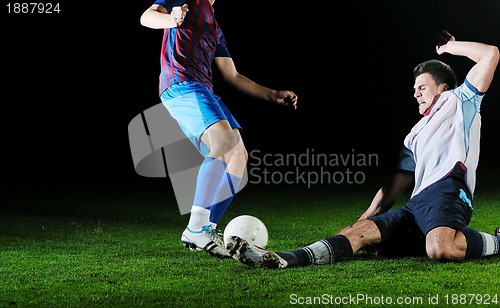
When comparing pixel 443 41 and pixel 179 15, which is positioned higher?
pixel 179 15

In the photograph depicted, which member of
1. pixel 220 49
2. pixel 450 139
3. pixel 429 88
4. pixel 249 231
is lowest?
pixel 249 231

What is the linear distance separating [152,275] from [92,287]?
0.39 meters

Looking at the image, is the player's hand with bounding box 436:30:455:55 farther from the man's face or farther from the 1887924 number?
the 1887924 number

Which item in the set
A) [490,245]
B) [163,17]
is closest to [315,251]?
[490,245]

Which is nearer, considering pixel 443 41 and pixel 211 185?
pixel 443 41

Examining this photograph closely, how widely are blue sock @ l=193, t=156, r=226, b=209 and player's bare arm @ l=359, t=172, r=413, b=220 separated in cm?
92

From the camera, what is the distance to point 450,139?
4422 millimetres

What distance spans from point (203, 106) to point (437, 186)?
4.91 feet

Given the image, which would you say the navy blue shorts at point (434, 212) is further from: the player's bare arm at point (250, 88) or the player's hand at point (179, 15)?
the player's hand at point (179, 15)

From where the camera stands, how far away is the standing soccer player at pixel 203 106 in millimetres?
4621

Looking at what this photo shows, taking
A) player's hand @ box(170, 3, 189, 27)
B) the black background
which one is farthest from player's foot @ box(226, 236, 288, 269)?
the black background

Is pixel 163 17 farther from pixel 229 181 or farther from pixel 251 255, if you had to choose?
pixel 251 255

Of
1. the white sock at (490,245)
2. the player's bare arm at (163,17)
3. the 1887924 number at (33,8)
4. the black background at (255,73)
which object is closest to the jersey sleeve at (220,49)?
the player's bare arm at (163,17)

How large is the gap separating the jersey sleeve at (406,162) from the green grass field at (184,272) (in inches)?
25.9
